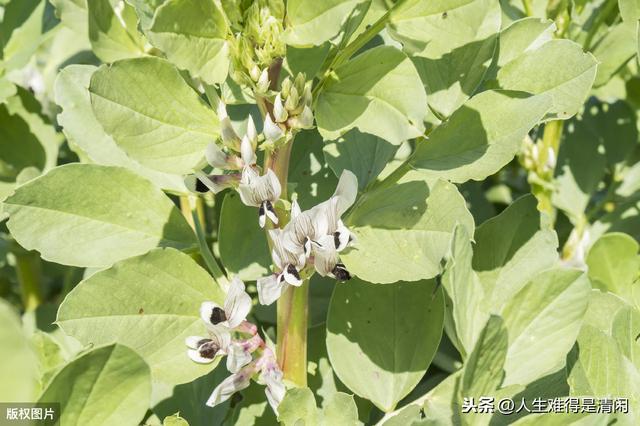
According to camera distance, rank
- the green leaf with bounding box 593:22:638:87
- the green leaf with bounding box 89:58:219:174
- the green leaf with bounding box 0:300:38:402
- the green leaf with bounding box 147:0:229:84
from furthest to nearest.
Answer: the green leaf with bounding box 593:22:638:87 < the green leaf with bounding box 89:58:219:174 < the green leaf with bounding box 147:0:229:84 < the green leaf with bounding box 0:300:38:402

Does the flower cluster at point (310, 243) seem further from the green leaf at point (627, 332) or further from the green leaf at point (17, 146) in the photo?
the green leaf at point (17, 146)

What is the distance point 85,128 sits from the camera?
3.87 ft

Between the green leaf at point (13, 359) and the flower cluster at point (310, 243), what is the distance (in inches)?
12.8

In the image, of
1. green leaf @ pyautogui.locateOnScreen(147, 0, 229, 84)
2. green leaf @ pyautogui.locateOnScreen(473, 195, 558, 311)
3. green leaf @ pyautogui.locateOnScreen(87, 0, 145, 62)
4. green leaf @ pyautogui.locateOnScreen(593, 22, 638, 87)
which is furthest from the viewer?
green leaf @ pyautogui.locateOnScreen(593, 22, 638, 87)

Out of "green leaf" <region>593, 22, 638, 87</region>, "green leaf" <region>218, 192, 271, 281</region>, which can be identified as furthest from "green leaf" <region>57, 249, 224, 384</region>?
"green leaf" <region>593, 22, 638, 87</region>

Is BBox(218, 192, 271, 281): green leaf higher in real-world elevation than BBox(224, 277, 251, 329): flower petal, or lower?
lower

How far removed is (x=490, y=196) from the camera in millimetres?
1776

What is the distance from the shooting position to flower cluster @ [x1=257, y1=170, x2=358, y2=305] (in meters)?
0.89

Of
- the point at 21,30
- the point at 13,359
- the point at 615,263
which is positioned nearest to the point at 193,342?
the point at 13,359

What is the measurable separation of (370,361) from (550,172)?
0.61 m

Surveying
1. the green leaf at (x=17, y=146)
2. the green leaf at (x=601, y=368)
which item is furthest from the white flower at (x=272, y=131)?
the green leaf at (x=17, y=146)

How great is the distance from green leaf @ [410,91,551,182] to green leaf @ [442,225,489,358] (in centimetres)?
14

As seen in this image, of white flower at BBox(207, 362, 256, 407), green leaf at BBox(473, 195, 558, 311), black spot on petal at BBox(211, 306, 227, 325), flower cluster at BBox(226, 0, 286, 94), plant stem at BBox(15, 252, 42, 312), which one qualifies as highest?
flower cluster at BBox(226, 0, 286, 94)

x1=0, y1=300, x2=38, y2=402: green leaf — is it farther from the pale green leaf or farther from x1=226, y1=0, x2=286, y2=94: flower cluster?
the pale green leaf
